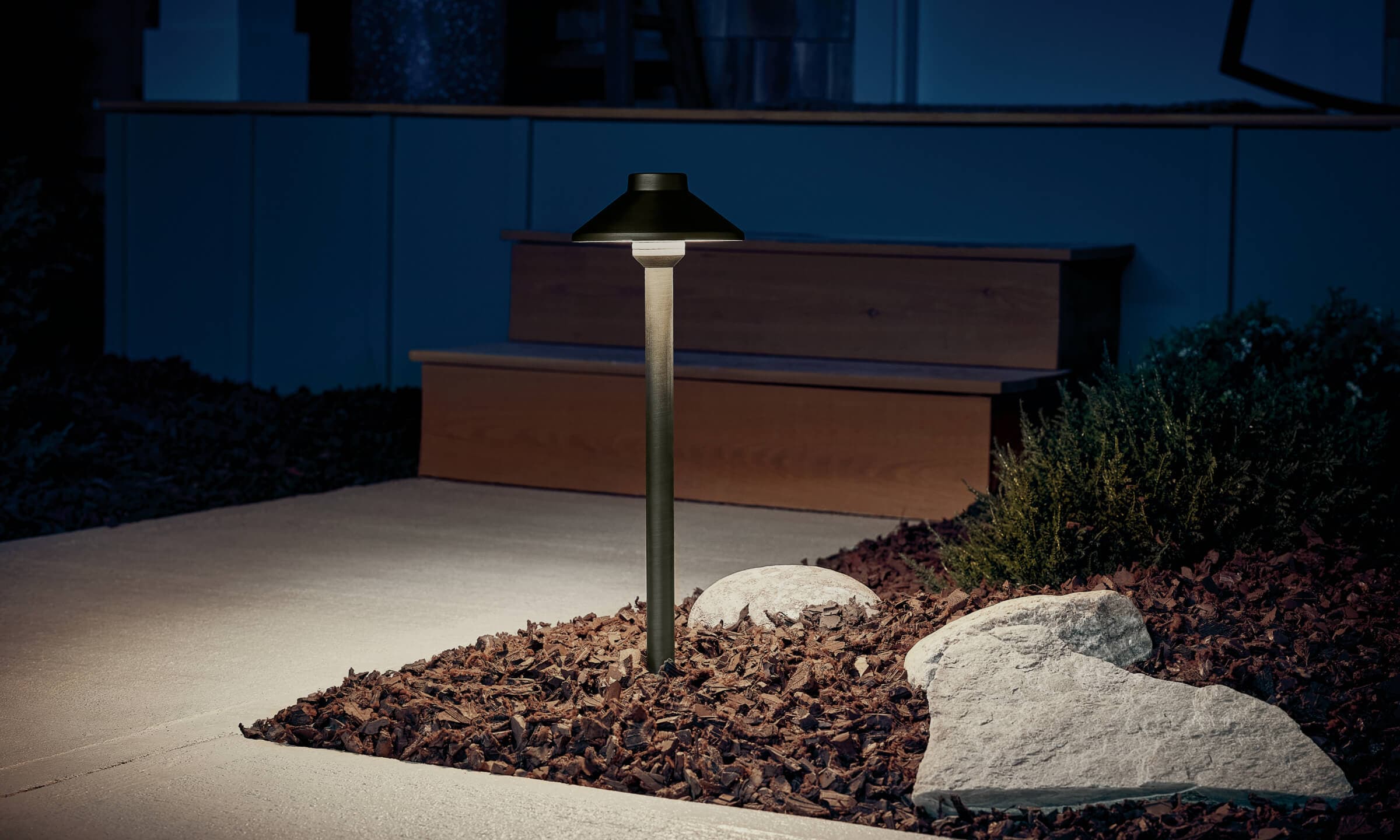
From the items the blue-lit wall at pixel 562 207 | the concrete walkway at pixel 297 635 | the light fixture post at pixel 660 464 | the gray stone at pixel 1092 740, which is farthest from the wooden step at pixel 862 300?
the gray stone at pixel 1092 740

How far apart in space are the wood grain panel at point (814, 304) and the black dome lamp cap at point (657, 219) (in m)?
3.85

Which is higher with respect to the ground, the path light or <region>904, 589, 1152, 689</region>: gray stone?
the path light

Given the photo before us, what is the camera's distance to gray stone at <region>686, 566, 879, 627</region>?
180 inches

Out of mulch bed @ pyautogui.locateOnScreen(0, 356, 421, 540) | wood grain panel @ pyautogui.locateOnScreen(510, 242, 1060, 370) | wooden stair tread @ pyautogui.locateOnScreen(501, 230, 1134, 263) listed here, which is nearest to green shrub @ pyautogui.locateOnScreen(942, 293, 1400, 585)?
wooden stair tread @ pyautogui.locateOnScreen(501, 230, 1134, 263)

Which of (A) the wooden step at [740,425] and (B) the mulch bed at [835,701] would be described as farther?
(A) the wooden step at [740,425]

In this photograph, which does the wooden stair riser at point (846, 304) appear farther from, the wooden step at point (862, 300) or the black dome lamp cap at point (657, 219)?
the black dome lamp cap at point (657, 219)

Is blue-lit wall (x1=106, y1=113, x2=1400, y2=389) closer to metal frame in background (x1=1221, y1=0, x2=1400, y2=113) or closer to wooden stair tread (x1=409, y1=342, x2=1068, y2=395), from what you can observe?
wooden stair tread (x1=409, y1=342, x2=1068, y2=395)

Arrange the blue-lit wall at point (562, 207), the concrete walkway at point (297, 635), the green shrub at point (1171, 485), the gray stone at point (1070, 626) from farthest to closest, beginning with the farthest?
the blue-lit wall at point (562, 207) < the green shrub at point (1171, 485) < the gray stone at point (1070, 626) < the concrete walkway at point (297, 635)

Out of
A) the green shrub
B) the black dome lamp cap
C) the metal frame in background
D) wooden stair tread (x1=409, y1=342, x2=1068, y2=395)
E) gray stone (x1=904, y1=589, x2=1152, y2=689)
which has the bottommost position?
gray stone (x1=904, y1=589, x2=1152, y2=689)

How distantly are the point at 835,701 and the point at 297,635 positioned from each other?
1790mm

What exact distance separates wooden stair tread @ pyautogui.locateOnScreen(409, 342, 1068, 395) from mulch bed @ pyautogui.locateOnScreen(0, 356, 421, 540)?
0.72 metres

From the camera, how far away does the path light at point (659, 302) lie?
12.5 ft

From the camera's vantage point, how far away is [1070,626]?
12.8 feet

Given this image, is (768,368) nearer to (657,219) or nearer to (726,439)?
(726,439)
